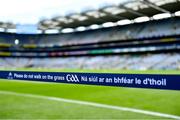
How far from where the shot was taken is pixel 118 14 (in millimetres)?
56812

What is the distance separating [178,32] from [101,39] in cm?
2222

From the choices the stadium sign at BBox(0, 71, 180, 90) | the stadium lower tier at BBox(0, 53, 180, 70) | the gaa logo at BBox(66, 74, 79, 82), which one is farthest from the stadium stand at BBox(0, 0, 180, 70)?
the gaa logo at BBox(66, 74, 79, 82)

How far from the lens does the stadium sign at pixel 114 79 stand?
7463mm

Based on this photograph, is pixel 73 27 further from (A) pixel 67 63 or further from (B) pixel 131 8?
(B) pixel 131 8

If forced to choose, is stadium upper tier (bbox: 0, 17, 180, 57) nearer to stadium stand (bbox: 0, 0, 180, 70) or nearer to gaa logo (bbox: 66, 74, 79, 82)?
stadium stand (bbox: 0, 0, 180, 70)

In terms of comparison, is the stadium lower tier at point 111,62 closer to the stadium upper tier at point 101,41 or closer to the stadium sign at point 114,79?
the stadium upper tier at point 101,41

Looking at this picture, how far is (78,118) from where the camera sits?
6.56 m

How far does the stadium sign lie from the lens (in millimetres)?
7463

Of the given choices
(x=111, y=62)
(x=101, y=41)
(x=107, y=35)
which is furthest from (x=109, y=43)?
(x=111, y=62)

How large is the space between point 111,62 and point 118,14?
12.3 meters

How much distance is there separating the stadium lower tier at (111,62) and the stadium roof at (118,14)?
375 inches

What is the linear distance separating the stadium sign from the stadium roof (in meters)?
36.8

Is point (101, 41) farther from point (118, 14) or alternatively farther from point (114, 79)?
point (114, 79)

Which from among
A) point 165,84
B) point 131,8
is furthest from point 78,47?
point 165,84
